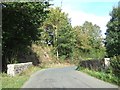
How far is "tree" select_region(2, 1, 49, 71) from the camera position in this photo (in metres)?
25.7

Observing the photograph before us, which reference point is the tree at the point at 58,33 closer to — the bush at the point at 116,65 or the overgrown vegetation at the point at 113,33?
the overgrown vegetation at the point at 113,33

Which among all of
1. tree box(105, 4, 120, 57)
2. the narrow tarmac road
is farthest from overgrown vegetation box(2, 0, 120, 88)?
the narrow tarmac road

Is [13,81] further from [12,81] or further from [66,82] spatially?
[66,82]

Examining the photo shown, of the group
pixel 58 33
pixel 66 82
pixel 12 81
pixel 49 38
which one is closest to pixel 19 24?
pixel 12 81

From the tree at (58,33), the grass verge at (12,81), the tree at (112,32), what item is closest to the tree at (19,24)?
the grass verge at (12,81)

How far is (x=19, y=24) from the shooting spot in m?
28.0

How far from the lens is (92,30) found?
90875 millimetres

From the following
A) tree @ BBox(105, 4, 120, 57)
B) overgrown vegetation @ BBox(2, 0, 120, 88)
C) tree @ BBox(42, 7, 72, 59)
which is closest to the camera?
overgrown vegetation @ BBox(2, 0, 120, 88)

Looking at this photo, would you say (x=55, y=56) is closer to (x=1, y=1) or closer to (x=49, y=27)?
(x=49, y=27)

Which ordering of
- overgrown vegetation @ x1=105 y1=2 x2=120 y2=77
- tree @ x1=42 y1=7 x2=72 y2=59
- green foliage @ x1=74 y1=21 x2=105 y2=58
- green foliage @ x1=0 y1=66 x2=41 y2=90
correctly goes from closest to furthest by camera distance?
green foliage @ x1=0 y1=66 x2=41 y2=90, overgrown vegetation @ x1=105 y1=2 x2=120 y2=77, tree @ x1=42 y1=7 x2=72 y2=59, green foliage @ x1=74 y1=21 x2=105 y2=58

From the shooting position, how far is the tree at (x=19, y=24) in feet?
84.2

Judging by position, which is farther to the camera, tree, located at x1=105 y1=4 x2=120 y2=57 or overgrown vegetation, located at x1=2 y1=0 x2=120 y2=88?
tree, located at x1=105 y1=4 x2=120 y2=57

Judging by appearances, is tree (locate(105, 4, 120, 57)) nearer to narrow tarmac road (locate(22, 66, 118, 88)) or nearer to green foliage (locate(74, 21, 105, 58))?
narrow tarmac road (locate(22, 66, 118, 88))

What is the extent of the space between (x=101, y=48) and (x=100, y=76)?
51866 millimetres
